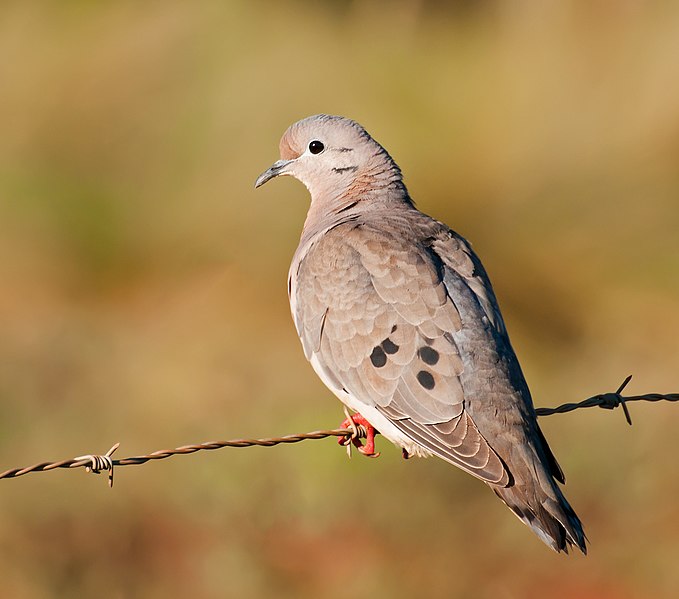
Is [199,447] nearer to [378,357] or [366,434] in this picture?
[378,357]

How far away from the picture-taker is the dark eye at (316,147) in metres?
5.23

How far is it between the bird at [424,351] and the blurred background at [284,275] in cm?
282

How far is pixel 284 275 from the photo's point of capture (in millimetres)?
9984

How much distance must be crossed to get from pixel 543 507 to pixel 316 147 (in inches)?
89.7

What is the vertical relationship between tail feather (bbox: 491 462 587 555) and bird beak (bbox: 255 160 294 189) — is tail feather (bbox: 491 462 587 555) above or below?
below

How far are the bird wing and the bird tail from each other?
0.06 meters

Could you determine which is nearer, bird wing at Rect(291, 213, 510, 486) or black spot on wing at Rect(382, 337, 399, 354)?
bird wing at Rect(291, 213, 510, 486)

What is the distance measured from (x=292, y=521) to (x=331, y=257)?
11.0 ft

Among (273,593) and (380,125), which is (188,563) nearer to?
(273,593)

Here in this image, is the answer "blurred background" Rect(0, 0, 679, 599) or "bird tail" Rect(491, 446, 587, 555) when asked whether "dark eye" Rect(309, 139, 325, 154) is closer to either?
"bird tail" Rect(491, 446, 587, 555)

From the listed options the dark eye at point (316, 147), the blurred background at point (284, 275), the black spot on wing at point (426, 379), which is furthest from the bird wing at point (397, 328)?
the blurred background at point (284, 275)

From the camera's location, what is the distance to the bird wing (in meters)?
3.86

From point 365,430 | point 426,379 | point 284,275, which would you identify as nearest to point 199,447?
point 426,379

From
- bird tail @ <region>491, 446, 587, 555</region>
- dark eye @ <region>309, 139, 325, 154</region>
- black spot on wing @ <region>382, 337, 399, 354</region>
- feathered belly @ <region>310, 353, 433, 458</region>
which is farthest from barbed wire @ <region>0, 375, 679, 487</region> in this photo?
dark eye @ <region>309, 139, 325, 154</region>
